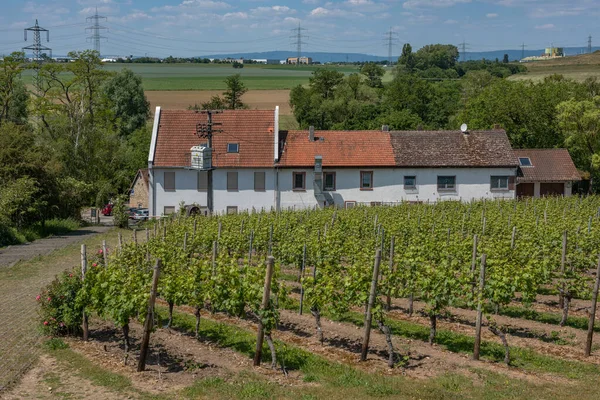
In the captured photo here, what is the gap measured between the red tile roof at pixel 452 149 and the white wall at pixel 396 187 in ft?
1.34

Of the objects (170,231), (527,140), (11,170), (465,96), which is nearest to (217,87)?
(465,96)

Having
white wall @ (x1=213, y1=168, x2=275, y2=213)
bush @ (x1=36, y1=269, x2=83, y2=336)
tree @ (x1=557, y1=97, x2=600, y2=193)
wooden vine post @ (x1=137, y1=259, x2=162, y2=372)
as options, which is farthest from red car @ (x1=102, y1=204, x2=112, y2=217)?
wooden vine post @ (x1=137, y1=259, x2=162, y2=372)

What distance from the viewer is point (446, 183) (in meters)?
42.0

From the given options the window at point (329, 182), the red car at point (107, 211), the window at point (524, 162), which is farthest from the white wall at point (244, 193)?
the window at point (524, 162)

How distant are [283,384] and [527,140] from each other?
43.7 metres

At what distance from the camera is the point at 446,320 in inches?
681

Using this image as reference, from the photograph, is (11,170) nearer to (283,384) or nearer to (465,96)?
(283,384)

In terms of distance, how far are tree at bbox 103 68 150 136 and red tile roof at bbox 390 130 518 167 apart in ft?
122

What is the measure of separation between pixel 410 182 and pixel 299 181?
643cm

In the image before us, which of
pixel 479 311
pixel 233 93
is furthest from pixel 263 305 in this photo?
pixel 233 93

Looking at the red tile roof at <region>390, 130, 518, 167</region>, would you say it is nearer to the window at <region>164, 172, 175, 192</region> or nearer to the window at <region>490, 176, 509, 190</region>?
the window at <region>490, 176, 509, 190</region>

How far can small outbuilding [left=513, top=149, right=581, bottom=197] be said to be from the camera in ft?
146

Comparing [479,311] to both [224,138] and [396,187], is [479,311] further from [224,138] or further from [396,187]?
[224,138]

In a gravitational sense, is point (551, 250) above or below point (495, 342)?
above
